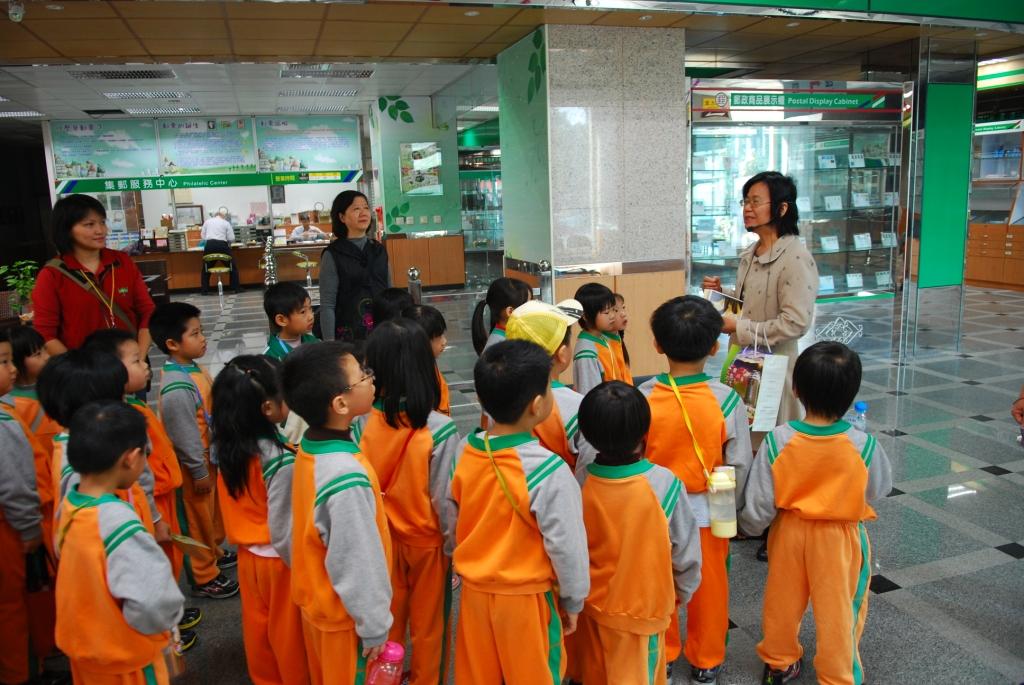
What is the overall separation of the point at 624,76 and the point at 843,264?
2.96 meters

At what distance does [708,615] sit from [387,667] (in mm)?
1009

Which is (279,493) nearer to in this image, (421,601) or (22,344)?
(421,601)

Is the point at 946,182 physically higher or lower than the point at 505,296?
higher

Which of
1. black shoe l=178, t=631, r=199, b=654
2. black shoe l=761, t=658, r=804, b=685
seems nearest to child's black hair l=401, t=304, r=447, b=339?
black shoe l=178, t=631, r=199, b=654

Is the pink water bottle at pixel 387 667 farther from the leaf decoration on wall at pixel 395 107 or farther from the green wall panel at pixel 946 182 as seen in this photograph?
the leaf decoration on wall at pixel 395 107

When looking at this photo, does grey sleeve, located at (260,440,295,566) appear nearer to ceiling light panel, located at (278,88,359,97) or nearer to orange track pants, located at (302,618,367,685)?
orange track pants, located at (302,618,367,685)

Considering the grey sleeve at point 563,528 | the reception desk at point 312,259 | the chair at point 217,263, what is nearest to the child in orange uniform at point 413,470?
the grey sleeve at point 563,528

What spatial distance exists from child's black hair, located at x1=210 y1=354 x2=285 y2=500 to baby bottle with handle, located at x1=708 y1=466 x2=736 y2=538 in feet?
3.92

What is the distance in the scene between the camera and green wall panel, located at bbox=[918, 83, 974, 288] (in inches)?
248

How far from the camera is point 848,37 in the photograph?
620 centimetres

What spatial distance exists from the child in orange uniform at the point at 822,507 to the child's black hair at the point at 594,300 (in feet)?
2.86

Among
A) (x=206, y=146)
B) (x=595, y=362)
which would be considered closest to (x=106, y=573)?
(x=595, y=362)

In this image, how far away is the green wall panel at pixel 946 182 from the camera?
20.6 feet

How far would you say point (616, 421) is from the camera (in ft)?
5.70
